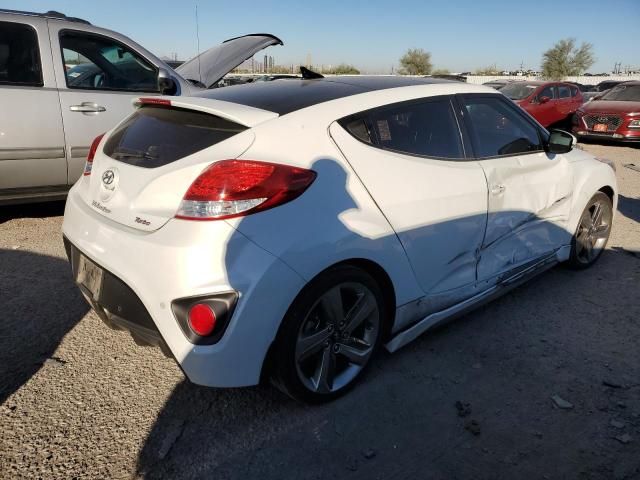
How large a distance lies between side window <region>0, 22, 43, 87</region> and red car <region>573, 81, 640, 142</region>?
12113mm

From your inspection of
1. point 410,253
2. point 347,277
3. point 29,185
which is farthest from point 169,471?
point 29,185

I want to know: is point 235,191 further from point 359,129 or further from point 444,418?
point 444,418

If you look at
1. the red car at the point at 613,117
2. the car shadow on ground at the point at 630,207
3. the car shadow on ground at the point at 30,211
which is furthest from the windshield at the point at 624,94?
the car shadow on ground at the point at 30,211

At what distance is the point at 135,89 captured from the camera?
17.7ft

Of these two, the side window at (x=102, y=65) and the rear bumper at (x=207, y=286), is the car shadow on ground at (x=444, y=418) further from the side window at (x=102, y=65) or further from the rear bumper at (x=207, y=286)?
the side window at (x=102, y=65)

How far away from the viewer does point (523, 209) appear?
3488 mm

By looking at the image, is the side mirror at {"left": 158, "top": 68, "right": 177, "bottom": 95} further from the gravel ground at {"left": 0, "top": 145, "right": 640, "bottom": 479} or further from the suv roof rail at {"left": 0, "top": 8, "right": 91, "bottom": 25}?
the gravel ground at {"left": 0, "top": 145, "right": 640, "bottom": 479}

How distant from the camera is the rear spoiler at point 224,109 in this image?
238 cm

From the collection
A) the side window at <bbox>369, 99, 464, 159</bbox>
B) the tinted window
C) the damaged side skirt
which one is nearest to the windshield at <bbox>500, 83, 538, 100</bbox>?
the damaged side skirt

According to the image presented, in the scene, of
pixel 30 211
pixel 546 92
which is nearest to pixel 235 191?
pixel 30 211

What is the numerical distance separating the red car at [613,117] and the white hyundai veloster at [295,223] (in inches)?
416

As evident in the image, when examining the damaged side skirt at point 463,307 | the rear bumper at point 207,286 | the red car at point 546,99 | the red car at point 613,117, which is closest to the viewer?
the rear bumper at point 207,286

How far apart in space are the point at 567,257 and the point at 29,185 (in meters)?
4.83

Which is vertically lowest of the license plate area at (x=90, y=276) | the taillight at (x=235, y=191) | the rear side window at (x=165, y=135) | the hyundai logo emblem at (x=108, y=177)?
the license plate area at (x=90, y=276)
